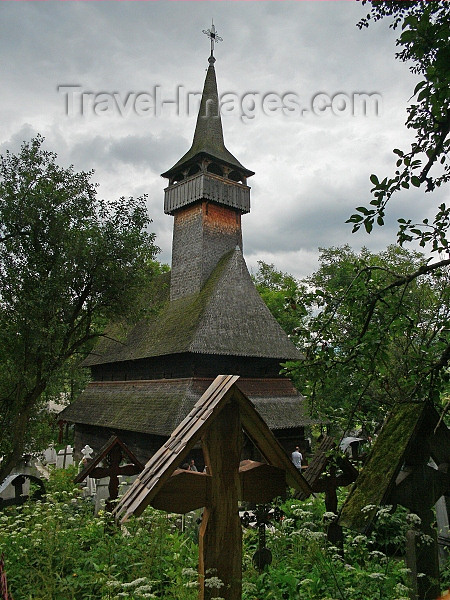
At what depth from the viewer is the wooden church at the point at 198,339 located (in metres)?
17.2

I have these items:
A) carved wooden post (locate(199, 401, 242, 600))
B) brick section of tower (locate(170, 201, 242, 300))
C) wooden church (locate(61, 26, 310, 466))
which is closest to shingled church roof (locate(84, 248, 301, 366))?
wooden church (locate(61, 26, 310, 466))

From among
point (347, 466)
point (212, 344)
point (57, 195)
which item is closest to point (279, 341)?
point (212, 344)

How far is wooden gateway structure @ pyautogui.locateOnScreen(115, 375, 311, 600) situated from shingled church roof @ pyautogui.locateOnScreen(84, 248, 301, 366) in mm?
13274

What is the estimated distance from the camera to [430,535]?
3219 millimetres

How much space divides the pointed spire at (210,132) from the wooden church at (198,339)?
73mm

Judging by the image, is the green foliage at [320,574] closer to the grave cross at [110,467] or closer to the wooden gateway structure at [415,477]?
the wooden gateway structure at [415,477]

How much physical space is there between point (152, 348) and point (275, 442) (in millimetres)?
16560

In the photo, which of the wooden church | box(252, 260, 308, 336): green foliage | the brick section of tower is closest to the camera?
the wooden church

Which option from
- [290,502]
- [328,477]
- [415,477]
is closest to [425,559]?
[415,477]

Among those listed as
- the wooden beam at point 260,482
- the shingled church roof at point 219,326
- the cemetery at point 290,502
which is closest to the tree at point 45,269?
the cemetery at point 290,502

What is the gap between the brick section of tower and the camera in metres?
21.7

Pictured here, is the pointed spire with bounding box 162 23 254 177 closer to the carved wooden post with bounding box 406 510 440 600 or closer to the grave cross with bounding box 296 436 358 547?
the grave cross with bounding box 296 436 358 547

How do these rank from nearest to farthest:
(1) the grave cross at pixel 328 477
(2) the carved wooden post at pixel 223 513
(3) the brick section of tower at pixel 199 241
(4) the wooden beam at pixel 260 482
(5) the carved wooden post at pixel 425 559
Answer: (2) the carved wooden post at pixel 223 513, (5) the carved wooden post at pixel 425 559, (4) the wooden beam at pixel 260 482, (1) the grave cross at pixel 328 477, (3) the brick section of tower at pixel 199 241

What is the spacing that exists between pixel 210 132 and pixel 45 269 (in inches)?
593
